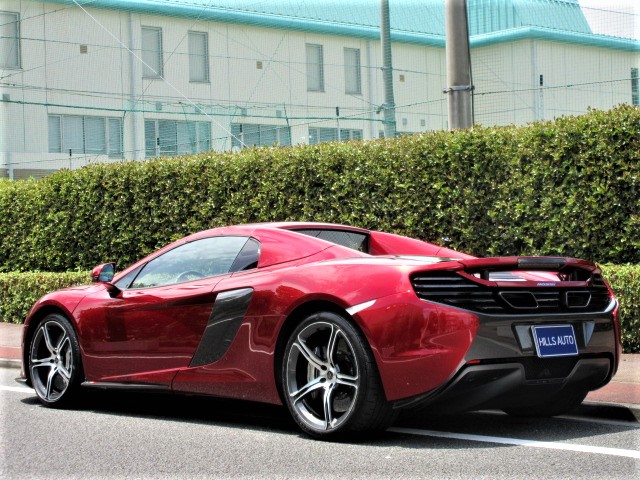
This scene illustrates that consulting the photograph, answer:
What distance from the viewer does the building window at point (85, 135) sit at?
1197 inches

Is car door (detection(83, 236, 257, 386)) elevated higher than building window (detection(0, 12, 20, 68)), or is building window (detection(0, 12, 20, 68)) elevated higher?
building window (detection(0, 12, 20, 68))

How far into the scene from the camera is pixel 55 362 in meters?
8.55

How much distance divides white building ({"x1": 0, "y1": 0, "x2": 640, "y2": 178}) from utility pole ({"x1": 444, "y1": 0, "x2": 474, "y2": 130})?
15558mm

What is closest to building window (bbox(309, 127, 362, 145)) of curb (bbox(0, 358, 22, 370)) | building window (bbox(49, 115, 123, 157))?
building window (bbox(49, 115, 123, 157))

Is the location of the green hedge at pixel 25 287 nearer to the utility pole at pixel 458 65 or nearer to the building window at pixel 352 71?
the utility pole at pixel 458 65

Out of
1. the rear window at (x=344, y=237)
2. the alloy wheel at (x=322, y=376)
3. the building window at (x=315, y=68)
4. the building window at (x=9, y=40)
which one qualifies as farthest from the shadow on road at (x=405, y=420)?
the building window at (x=315, y=68)

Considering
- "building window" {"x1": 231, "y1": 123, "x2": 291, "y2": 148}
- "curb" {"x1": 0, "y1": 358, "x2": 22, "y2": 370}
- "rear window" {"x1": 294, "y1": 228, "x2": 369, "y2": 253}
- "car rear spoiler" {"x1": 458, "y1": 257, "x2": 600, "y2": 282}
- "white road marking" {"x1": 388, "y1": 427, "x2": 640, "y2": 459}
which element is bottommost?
"white road marking" {"x1": 388, "y1": 427, "x2": 640, "y2": 459}

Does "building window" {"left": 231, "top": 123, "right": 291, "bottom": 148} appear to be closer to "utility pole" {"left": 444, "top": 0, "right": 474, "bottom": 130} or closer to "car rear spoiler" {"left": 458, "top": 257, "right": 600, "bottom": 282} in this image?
"utility pole" {"left": 444, "top": 0, "right": 474, "bottom": 130}

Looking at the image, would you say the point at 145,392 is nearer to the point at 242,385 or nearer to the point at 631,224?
the point at 242,385

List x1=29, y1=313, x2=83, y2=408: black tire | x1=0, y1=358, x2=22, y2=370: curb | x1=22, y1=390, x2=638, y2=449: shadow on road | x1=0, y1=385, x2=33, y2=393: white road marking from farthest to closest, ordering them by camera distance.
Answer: x1=0, y1=358, x2=22, y2=370: curb, x1=0, y1=385, x2=33, y2=393: white road marking, x1=29, y1=313, x2=83, y2=408: black tire, x1=22, y1=390, x2=638, y2=449: shadow on road

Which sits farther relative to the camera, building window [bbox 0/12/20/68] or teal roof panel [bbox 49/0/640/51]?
building window [bbox 0/12/20/68]

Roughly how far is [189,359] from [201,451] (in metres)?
0.97

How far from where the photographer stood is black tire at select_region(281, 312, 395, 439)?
6.36 meters

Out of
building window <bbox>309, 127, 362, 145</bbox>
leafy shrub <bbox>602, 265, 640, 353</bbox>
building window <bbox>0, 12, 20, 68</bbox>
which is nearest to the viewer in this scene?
leafy shrub <bbox>602, 265, 640, 353</bbox>
